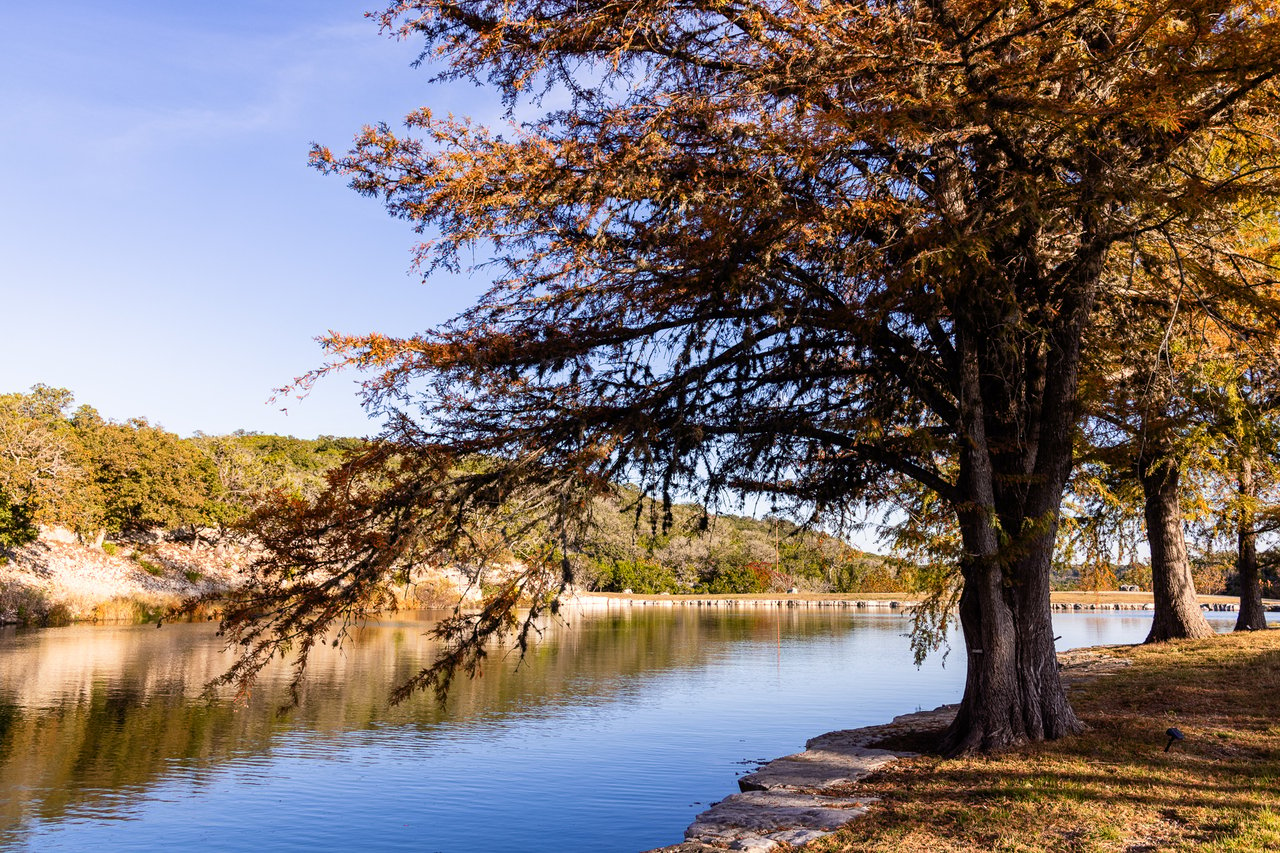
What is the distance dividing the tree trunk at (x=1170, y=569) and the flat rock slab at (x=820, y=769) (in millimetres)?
11132

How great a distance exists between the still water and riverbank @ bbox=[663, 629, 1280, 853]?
3.23 m

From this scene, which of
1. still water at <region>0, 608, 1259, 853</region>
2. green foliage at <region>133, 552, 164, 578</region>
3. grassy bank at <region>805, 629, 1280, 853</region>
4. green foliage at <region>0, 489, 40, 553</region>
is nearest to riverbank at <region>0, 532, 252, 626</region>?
green foliage at <region>133, 552, 164, 578</region>

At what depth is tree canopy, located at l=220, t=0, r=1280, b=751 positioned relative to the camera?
28.3 feet

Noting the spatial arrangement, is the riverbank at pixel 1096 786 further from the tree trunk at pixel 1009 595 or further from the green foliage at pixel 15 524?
the green foliage at pixel 15 524

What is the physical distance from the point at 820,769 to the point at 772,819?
215 centimetres

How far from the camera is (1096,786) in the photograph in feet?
26.2

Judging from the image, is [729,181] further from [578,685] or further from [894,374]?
[578,685]

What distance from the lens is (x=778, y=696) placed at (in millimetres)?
23141

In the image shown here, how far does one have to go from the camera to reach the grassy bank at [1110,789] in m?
6.73

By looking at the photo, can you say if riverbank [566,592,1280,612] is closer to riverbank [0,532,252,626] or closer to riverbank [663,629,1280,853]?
riverbank [0,532,252,626]

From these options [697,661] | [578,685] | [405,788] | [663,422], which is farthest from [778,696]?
[663,422]

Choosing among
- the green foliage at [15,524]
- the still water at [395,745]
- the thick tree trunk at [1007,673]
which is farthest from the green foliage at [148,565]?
the thick tree trunk at [1007,673]

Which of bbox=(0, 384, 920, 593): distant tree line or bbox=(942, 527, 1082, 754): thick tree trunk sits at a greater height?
bbox=(0, 384, 920, 593): distant tree line

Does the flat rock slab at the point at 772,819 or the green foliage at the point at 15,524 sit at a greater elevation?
the green foliage at the point at 15,524
